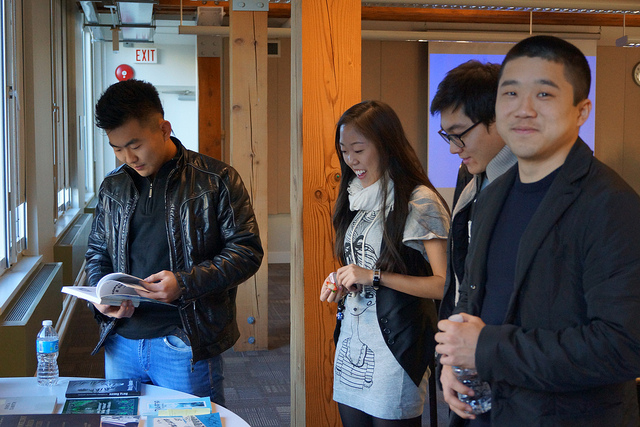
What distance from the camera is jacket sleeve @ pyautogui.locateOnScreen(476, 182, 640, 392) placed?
1076mm

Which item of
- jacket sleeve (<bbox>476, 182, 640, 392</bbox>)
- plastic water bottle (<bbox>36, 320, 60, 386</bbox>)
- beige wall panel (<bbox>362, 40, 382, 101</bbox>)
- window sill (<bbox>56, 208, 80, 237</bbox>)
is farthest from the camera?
beige wall panel (<bbox>362, 40, 382, 101</bbox>)

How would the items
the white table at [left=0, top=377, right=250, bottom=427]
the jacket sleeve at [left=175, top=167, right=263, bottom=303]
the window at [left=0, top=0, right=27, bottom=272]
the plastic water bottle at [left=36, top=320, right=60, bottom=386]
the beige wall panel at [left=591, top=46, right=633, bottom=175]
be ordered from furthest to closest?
1. the beige wall panel at [left=591, top=46, right=633, bottom=175]
2. the window at [left=0, top=0, right=27, bottom=272]
3. the jacket sleeve at [left=175, top=167, right=263, bottom=303]
4. the plastic water bottle at [left=36, top=320, right=60, bottom=386]
5. the white table at [left=0, top=377, right=250, bottom=427]

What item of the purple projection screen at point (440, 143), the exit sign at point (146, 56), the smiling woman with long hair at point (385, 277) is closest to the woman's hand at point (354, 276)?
the smiling woman with long hair at point (385, 277)

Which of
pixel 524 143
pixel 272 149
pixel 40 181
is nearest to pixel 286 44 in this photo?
pixel 272 149

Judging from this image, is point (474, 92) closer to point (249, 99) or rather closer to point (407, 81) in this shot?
point (249, 99)

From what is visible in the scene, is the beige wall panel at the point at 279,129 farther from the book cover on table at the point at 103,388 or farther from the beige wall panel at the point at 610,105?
the book cover on table at the point at 103,388

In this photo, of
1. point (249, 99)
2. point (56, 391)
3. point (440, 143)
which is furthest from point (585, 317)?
point (440, 143)

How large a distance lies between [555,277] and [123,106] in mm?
1482

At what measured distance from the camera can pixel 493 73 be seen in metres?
1.72

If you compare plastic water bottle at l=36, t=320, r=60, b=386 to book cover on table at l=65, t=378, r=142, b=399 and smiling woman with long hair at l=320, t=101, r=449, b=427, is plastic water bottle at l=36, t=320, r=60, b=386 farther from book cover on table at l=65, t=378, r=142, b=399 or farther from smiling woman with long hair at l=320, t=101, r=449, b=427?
smiling woman with long hair at l=320, t=101, r=449, b=427

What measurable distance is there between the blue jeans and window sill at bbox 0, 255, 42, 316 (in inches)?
53.0

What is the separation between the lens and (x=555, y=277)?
3.85 ft

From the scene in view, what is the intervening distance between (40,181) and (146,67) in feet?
26.5

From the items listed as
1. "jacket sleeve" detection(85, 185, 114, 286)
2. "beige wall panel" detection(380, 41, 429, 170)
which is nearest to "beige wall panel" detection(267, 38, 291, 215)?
"beige wall panel" detection(380, 41, 429, 170)
